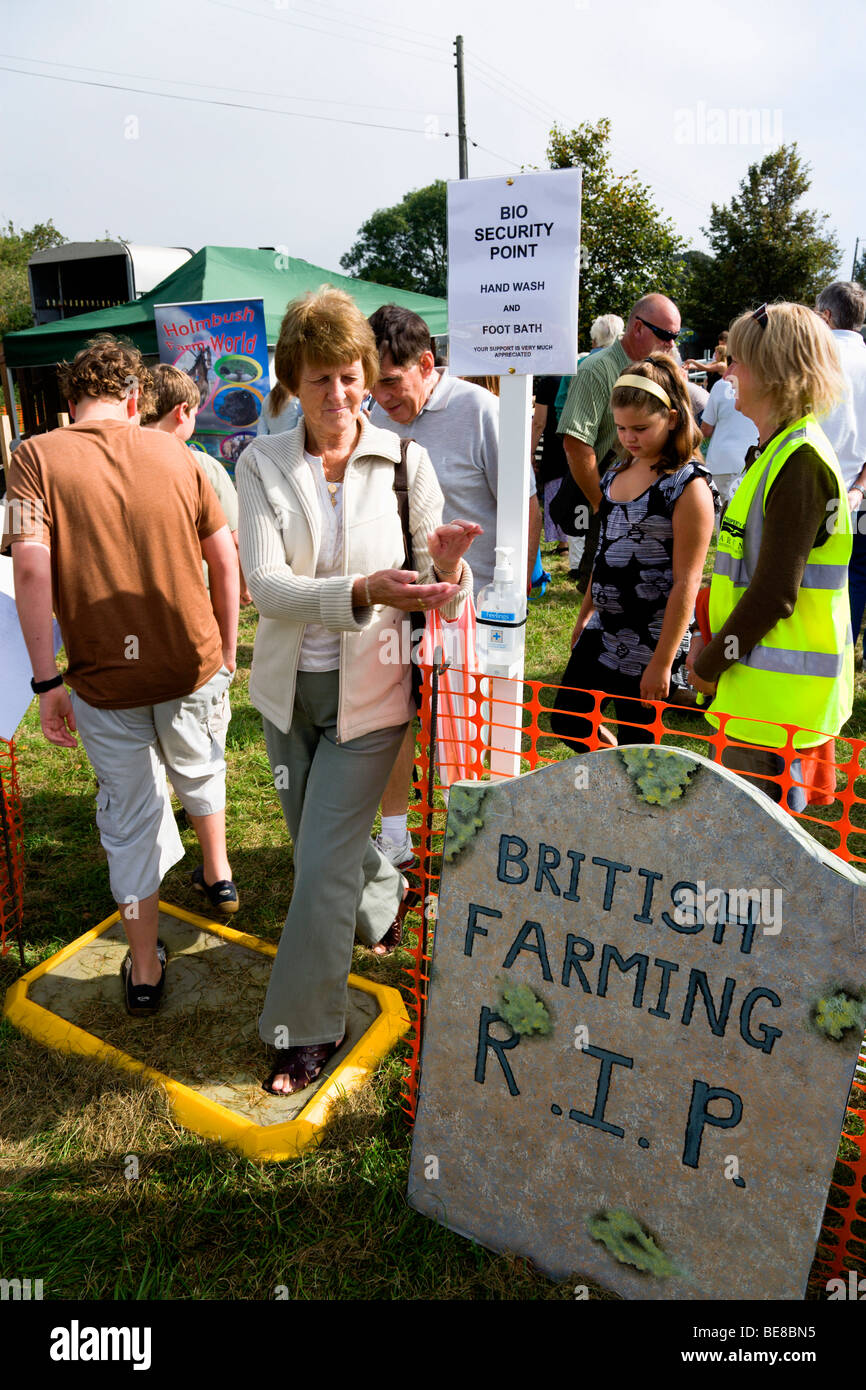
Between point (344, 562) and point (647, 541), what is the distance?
3.89ft

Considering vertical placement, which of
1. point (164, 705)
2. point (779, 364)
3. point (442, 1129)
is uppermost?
point (779, 364)

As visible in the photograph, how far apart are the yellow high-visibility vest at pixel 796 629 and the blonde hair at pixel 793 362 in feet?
0.20

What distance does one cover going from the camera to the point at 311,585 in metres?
2.08

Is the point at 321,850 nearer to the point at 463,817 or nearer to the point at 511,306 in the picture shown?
the point at 463,817

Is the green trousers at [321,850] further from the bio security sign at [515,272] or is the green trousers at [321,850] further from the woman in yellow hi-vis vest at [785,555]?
the bio security sign at [515,272]

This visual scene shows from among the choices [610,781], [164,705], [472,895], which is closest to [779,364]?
[610,781]

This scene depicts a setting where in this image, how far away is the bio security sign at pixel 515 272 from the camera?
2.56 m

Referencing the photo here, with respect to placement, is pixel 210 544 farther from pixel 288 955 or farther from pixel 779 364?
pixel 779 364

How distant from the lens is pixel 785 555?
219 centimetres

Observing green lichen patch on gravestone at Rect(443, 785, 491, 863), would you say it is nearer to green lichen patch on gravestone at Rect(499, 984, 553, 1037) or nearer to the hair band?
green lichen patch on gravestone at Rect(499, 984, 553, 1037)

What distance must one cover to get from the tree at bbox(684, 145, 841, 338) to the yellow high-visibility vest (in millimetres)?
24959

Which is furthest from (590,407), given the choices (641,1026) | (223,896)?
(641,1026)

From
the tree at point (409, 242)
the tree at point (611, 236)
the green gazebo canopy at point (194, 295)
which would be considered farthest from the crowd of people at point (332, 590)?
the tree at point (409, 242)
